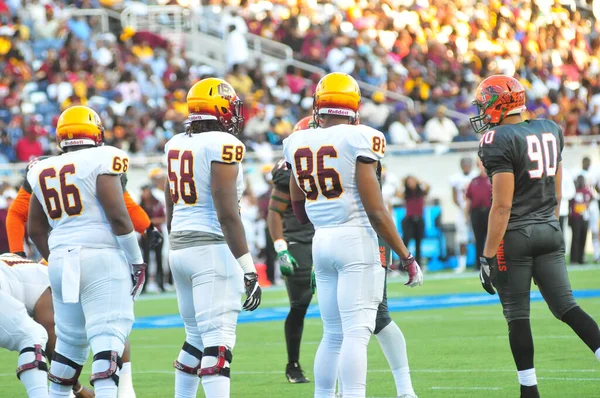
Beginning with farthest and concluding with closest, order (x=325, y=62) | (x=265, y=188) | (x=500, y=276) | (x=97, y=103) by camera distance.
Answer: (x=325, y=62) < (x=97, y=103) < (x=265, y=188) < (x=500, y=276)

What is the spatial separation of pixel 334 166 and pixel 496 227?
1.03 meters

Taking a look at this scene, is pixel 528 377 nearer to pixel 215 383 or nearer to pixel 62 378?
pixel 215 383

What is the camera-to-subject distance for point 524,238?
6.23 metres

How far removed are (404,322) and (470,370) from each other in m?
3.30

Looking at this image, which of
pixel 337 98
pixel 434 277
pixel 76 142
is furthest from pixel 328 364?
pixel 434 277

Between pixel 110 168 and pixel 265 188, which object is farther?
pixel 265 188

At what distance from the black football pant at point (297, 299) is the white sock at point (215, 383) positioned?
7.73ft

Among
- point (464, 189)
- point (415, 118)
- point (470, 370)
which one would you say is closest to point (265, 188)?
point (464, 189)

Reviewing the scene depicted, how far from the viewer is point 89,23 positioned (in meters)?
23.7

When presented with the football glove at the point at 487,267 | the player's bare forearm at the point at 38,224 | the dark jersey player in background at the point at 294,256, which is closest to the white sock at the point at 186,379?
the player's bare forearm at the point at 38,224

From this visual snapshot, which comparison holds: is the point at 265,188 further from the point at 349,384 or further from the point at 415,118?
the point at 349,384

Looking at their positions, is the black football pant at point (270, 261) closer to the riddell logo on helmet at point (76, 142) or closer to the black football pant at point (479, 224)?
the black football pant at point (479, 224)

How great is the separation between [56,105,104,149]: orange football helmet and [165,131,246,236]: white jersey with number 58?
0.46m

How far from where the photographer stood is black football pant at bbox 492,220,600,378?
6230 millimetres
